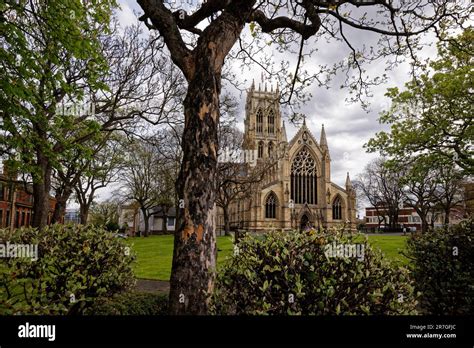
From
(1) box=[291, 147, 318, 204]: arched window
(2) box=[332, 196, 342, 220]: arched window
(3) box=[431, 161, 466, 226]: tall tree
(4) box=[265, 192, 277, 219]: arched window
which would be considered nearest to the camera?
(3) box=[431, 161, 466, 226]: tall tree

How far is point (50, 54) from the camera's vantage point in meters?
8.22

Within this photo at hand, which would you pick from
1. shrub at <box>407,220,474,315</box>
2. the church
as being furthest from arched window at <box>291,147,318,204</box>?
shrub at <box>407,220,474,315</box>

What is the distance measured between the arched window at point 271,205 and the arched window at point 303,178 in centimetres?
429

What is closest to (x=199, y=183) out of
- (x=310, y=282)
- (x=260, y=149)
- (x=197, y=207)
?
(x=197, y=207)

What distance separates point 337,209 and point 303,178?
9.33m

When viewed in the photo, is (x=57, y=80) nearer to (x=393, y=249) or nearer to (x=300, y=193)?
(x=393, y=249)

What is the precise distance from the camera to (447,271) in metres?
6.51

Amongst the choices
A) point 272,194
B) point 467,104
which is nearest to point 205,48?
point 467,104

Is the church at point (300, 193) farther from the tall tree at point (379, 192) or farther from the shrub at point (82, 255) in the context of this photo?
the shrub at point (82, 255)

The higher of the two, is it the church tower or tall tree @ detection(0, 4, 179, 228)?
the church tower

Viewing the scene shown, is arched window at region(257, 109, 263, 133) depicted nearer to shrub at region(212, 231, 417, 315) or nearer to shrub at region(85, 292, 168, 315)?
shrub at region(85, 292, 168, 315)

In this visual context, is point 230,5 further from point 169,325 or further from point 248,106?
point 248,106

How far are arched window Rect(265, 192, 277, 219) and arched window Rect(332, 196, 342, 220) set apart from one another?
39.9 feet

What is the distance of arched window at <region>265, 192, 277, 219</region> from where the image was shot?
5694 centimetres
